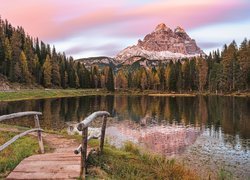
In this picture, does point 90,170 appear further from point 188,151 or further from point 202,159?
point 188,151

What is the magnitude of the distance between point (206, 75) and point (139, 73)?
4932 cm

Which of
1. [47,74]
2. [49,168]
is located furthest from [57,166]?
[47,74]

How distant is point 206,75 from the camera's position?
426ft

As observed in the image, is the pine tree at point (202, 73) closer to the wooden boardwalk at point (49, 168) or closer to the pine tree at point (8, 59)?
the pine tree at point (8, 59)

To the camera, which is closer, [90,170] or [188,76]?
[90,170]

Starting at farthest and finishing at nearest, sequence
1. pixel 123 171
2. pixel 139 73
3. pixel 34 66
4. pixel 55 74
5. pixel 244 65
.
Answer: pixel 139 73 < pixel 55 74 < pixel 34 66 < pixel 244 65 < pixel 123 171

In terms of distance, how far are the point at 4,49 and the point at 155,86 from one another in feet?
245

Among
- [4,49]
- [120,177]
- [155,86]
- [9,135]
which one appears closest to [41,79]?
[4,49]

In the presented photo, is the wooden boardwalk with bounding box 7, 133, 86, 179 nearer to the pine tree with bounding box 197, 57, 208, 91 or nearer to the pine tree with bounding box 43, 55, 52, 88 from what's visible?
the pine tree with bounding box 43, 55, 52, 88

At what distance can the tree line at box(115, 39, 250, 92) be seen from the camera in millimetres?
103812

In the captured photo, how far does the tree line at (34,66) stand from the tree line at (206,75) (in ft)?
71.7

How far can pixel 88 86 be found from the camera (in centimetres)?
16475

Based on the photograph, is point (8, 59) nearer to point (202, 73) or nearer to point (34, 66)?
point (34, 66)

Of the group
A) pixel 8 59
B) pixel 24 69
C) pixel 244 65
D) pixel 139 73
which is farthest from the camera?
pixel 139 73
